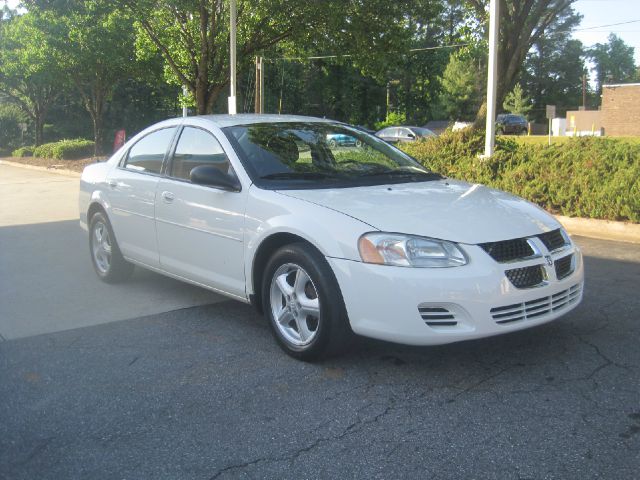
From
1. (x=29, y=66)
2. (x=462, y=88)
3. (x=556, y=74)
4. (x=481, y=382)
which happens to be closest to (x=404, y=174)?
(x=481, y=382)

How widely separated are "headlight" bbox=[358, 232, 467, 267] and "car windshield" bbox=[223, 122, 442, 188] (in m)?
0.92

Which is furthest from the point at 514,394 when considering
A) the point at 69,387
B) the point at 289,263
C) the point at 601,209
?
the point at 601,209

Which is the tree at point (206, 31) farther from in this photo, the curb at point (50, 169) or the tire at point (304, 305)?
the tire at point (304, 305)

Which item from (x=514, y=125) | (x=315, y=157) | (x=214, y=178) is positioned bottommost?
(x=214, y=178)

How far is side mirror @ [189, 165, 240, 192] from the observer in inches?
192

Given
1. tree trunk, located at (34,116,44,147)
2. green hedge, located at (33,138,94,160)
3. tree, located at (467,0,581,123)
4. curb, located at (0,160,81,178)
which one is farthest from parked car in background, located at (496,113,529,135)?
tree, located at (467,0,581,123)

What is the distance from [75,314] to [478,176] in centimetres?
783

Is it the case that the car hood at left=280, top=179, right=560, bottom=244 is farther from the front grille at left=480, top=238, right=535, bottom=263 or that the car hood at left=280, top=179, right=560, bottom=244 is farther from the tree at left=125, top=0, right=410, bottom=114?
the tree at left=125, top=0, right=410, bottom=114

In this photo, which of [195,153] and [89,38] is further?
[89,38]

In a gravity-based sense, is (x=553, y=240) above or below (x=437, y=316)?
above

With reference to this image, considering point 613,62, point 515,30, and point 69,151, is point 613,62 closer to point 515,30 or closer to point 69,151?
point 69,151

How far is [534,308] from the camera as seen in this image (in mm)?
4129

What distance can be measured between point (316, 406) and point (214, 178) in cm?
186

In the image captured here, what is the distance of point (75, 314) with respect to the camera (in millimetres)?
5816
